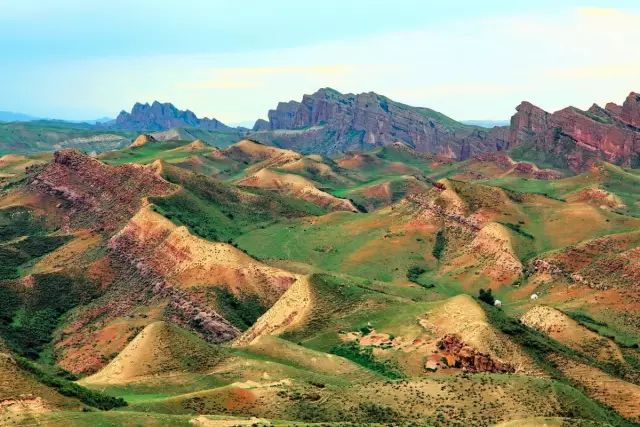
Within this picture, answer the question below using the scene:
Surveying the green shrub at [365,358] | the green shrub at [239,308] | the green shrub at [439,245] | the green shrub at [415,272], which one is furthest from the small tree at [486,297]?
the green shrub at [239,308]

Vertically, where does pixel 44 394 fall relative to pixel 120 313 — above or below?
above

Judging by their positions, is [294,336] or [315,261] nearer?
[294,336]

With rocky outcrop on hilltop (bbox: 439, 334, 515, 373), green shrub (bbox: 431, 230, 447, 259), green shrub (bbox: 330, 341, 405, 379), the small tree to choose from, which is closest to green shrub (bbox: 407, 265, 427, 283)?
green shrub (bbox: 431, 230, 447, 259)

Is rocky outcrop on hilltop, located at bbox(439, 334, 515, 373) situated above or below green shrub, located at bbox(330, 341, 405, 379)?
above

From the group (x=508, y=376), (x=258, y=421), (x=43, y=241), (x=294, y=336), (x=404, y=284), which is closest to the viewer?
(x=258, y=421)

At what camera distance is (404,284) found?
166 m

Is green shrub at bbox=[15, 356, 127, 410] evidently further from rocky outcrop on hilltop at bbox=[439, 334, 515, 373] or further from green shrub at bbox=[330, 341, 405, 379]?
rocky outcrop on hilltop at bbox=[439, 334, 515, 373]

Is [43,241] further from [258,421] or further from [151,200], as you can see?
[258,421]

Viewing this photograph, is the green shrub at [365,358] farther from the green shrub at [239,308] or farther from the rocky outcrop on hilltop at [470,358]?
the green shrub at [239,308]

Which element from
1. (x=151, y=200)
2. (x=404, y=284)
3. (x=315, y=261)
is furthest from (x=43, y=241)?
(x=404, y=284)

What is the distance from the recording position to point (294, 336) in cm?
11881

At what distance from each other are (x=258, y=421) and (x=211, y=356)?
102ft

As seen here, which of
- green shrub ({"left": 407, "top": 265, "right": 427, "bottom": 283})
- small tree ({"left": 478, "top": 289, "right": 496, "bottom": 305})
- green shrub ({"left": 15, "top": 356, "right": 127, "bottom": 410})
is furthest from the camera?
green shrub ({"left": 407, "top": 265, "right": 427, "bottom": 283})

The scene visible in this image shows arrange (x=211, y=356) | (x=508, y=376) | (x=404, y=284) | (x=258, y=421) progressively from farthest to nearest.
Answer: (x=404, y=284), (x=211, y=356), (x=508, y=376), (x=258, y=421)
